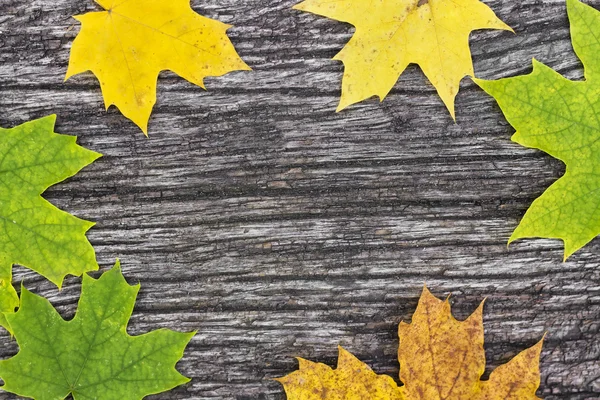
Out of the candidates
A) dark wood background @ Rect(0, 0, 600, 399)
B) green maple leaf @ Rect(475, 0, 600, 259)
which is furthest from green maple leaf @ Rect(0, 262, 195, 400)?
green maple leaf @ Rect(475, 0, 600, 259)

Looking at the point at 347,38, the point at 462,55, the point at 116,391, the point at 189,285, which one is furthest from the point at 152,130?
the point at 462,55

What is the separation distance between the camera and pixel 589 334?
146 centimetres

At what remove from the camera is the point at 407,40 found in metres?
1.41

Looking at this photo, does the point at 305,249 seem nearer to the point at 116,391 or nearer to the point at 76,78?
the point at 116,391

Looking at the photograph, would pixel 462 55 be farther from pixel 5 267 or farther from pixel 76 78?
pixel 5 267

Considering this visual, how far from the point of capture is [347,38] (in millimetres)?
1461

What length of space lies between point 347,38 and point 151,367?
3.55 feet

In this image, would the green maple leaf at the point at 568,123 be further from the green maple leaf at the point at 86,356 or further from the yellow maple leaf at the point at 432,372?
the green maple leaf at the point at 86,356

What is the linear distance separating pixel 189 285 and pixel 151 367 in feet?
0.81

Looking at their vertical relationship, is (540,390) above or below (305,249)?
below

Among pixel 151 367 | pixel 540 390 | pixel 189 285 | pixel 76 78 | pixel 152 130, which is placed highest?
pixel 76 78

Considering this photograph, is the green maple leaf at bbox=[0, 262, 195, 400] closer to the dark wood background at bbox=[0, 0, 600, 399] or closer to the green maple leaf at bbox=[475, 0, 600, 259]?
the dark wood background at bbox=[0, 0, 600, 399]

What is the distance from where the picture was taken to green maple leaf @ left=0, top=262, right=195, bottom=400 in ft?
4.68

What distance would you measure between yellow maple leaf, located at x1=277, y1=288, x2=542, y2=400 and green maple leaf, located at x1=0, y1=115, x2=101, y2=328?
28.8 inches
